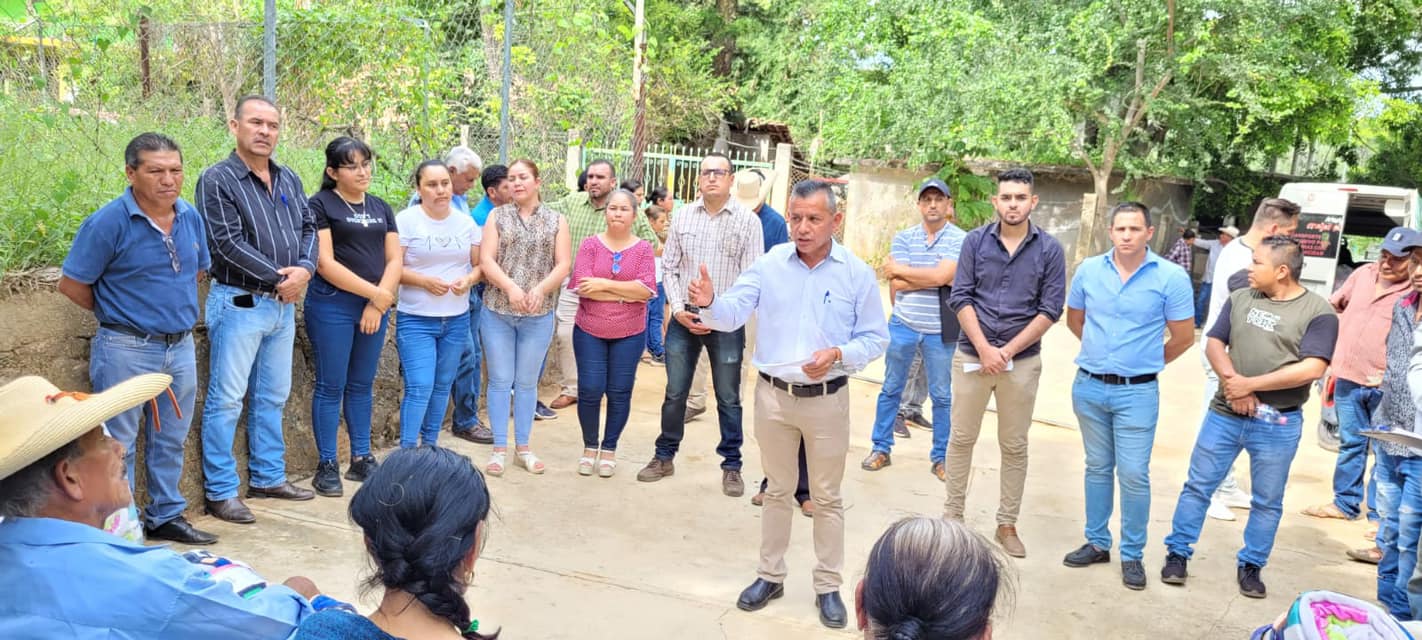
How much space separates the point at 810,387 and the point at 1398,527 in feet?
9.20

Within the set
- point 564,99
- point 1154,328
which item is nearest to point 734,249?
point 1154,328

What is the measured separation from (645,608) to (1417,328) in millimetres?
3557

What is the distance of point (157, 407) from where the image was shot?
4.18 meters

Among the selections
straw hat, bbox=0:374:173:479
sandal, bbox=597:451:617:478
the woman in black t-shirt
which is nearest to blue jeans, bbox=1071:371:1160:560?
sandal, bbox=597:451:617:478

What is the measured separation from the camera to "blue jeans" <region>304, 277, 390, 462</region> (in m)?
5.21

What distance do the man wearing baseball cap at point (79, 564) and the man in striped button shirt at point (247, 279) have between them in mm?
2529

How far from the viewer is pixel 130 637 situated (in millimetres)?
1996

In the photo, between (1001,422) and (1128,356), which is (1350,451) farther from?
(1001,422)

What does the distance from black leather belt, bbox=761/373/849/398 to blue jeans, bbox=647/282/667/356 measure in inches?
175

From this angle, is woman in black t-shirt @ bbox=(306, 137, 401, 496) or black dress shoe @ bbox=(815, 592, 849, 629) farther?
woman in black t-shirt @ bbox=(306, 137, 401, 496)

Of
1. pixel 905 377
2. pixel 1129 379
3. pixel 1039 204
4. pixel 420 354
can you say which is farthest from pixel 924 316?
pixel 1039 204

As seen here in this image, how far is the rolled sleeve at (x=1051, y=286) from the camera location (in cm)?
506

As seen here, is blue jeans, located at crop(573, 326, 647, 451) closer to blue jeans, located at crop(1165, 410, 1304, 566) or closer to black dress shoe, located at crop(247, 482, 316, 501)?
black dress shoe, located at crop(247, 482, 316, 501)

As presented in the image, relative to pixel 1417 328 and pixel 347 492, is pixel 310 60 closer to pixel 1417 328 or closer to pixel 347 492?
pixel 347 492
